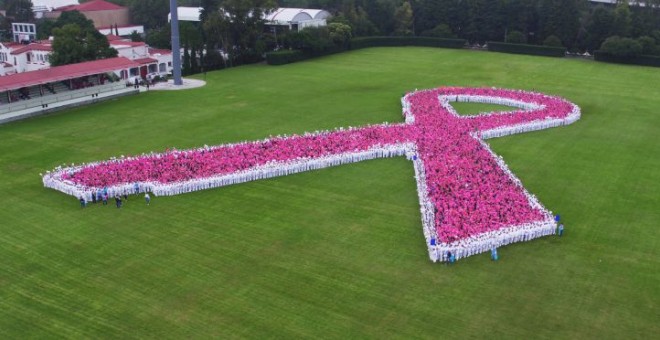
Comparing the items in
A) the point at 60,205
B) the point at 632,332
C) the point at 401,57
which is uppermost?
the point at 401,57

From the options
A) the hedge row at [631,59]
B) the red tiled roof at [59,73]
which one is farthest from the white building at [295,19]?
the hedge row at [631,59]

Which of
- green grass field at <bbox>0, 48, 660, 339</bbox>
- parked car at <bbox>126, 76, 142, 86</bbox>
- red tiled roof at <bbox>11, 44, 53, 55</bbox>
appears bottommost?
green grass field at <bbox>0, 48, 660, 339</bbox>

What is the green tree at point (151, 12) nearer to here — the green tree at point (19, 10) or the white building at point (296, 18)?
the green tree at point (19, 10)

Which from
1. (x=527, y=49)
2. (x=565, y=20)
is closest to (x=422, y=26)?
(x=527, y=49)

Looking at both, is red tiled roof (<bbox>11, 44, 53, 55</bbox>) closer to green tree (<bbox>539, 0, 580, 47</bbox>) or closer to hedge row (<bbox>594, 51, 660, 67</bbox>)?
green tree (<bbox>539, 0, 580, 47</bbox>)

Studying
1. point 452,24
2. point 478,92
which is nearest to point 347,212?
point 478,92

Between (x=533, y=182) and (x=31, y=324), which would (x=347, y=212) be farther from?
(x=31, y=324)

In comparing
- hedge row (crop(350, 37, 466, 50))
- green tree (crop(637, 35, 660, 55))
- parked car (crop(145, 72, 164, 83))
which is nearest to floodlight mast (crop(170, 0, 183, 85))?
parked car (crop(145, 72, 164, 83))
